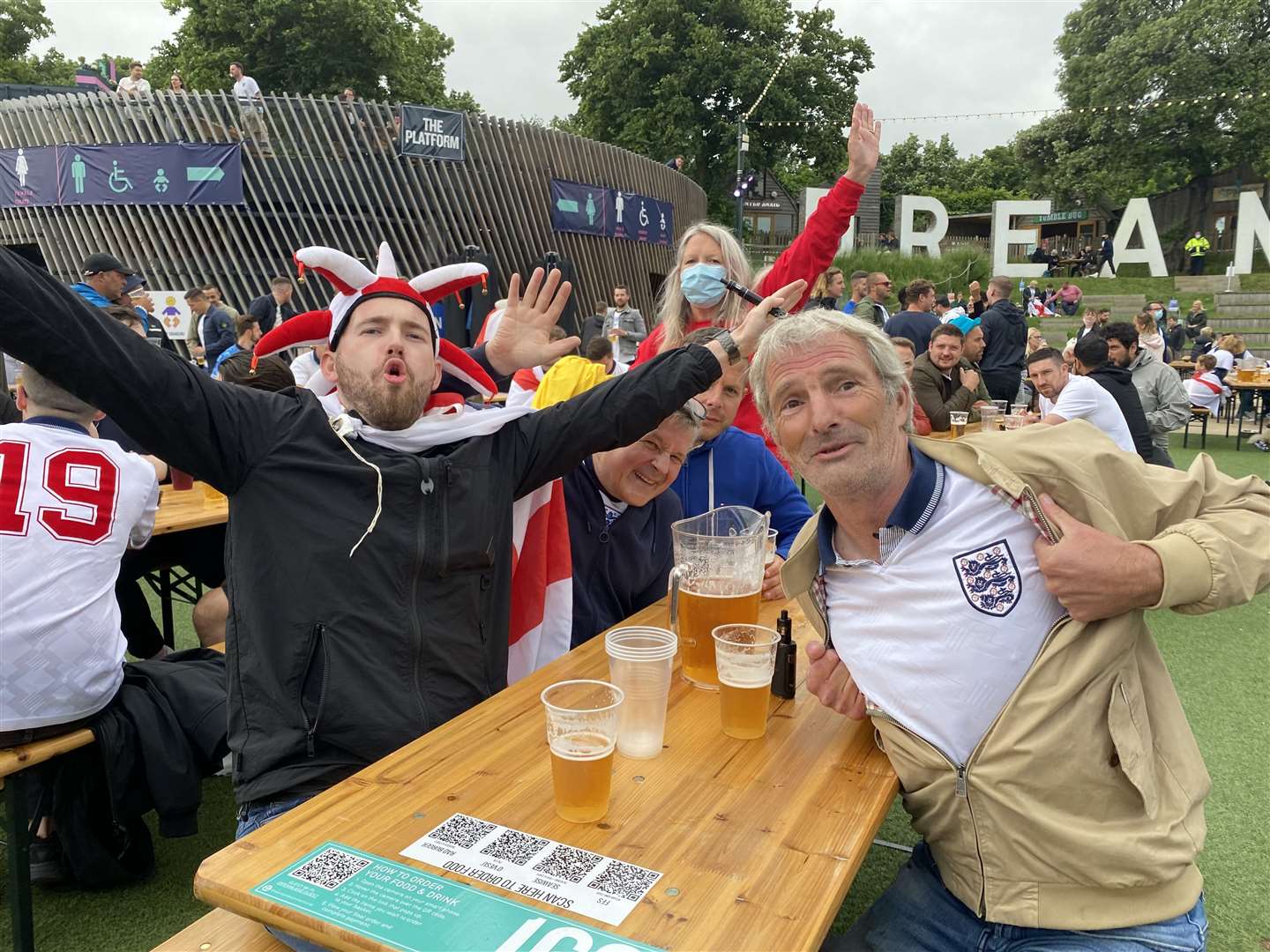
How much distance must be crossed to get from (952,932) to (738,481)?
60.0 inches

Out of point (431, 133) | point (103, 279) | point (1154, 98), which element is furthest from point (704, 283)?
point (1154, 98)

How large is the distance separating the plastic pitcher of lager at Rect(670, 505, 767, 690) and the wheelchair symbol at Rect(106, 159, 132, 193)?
53.2 feet

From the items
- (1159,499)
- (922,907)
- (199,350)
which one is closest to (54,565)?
(922,907)

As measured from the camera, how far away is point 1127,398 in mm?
6078

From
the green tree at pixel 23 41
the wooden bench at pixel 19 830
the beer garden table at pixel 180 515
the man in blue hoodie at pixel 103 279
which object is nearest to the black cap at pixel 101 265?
the man in blue hoodie at pixel 103 279

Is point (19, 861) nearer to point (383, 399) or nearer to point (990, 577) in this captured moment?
point (383, 399)

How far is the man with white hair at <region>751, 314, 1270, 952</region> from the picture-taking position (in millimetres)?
1513

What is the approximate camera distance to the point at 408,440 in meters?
2.00

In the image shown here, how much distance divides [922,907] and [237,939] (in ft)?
4.29

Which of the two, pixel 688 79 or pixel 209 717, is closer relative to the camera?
pixel 209 717

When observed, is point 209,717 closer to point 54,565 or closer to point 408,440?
point 54,565

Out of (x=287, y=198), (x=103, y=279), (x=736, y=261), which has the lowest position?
(x=736, y=261)

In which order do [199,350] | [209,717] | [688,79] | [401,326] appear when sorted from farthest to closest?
[688,79], [199,350], [209,717], [401,326]

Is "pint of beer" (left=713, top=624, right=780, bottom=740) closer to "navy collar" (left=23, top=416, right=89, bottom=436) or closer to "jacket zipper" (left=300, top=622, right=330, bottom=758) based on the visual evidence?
"jacket zipper" (left=300, top=622, right=330, bottom=758)
